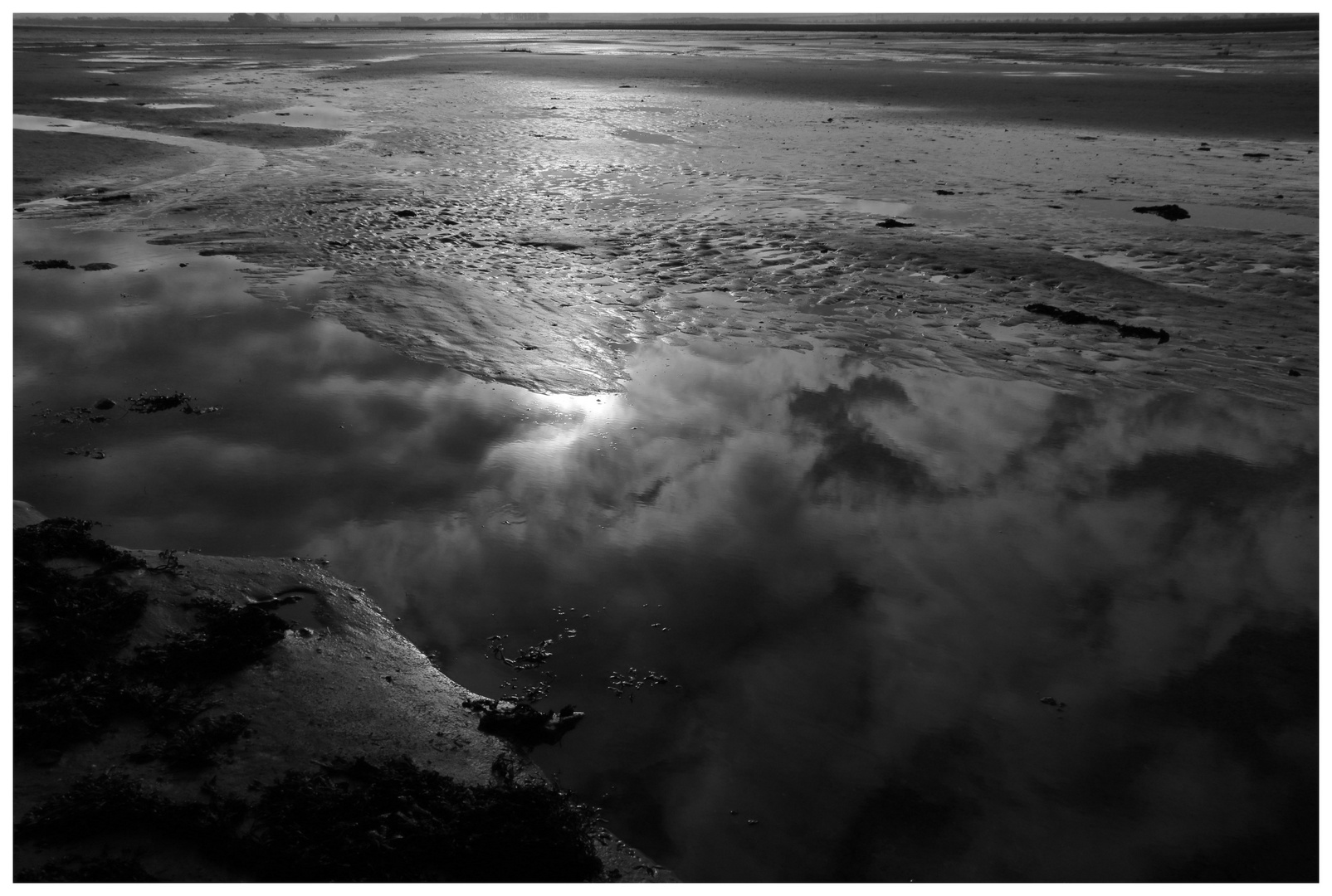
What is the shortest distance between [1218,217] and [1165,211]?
0.62 m

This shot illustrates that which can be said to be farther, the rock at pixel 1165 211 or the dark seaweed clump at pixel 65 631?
the rock at pixel 1165 211

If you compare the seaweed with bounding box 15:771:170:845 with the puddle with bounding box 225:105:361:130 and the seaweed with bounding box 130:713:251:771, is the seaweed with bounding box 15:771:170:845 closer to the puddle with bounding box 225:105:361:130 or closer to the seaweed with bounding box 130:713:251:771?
the seaweed with bounding box 130:713:251:771

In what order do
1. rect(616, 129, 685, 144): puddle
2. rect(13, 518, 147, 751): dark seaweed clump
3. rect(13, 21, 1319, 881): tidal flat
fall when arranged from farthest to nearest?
rect(616, 129, 685, 144): puddle, rect(13, 21, 1319, 881): tidal flat, rect(13, 518, 147, 751): dark seaweed clump

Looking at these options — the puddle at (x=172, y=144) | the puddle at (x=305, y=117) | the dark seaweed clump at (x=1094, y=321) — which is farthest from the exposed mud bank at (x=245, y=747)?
the puddle at (x=305, y=117)

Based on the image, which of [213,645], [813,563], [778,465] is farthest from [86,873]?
[778,465]

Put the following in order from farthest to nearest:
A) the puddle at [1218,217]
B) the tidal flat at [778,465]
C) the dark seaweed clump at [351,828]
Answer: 1. the puddle at [1218,217]
2. the tidal flat at [778,465]
3. the dark seaweed clump at [351,828]

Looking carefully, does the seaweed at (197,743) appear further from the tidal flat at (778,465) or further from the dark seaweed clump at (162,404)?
the dark seaweed clump at (162,404)

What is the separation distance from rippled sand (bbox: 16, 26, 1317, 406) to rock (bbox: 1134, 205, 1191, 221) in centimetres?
38

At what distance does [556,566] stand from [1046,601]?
8.06 feet

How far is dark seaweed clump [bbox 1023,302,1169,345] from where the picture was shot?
303 inches

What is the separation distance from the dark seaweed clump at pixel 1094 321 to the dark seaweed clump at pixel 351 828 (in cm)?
659

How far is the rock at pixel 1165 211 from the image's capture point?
11.4 metres

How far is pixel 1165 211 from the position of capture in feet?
37.8

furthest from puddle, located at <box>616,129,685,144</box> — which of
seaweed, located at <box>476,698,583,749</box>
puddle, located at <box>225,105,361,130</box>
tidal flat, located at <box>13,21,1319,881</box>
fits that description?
seaweed, located at <box>476,698,583,749</box>
